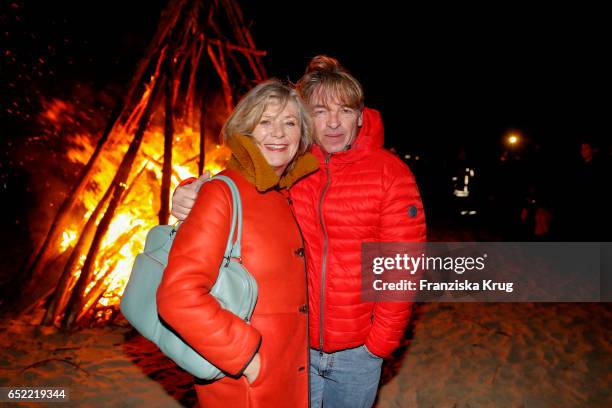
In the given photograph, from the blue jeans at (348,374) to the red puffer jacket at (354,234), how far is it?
59mm

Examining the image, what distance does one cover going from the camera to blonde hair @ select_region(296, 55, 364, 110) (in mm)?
1874

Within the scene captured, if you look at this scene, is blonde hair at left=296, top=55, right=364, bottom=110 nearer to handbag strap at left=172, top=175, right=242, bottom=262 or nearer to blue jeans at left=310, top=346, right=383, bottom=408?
handbag strap at left=172, top=175, right=242, bottom=262

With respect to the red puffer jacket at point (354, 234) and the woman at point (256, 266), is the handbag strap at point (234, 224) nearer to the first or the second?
the woman at point (256, 266)

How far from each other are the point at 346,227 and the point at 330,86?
2.36 ft

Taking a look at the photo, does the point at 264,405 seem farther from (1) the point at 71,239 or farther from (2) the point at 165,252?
(1) the point at 71,239

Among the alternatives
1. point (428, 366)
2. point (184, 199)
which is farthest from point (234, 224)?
point (428, 366)

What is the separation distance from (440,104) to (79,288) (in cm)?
1789

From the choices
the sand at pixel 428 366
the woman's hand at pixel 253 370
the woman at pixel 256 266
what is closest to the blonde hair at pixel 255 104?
the woman at pixel 256 266

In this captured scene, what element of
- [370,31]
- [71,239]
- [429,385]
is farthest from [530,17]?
[71,239]

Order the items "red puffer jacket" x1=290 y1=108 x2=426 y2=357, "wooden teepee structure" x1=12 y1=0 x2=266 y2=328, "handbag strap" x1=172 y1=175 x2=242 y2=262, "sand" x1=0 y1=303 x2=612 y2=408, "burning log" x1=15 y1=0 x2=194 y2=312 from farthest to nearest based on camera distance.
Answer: "burning log" x1=15 y1=0 x2=194 y2=312 → "wooden teepee structure" x1=12 y1=0 x2=266 y2=328 → "sand" x1=0 y1=303 x2=612 y2=408 → "red puffer jacket" x1=290 y1=108 x2=426 y2=357 → "handbag strap" x1=172 y1=175 x2=242 y2=262

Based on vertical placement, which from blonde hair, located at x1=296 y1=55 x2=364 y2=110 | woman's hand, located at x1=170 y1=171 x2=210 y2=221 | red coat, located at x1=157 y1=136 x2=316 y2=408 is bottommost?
red coat, located at x1=157 y1=136 x2=316 y2=408

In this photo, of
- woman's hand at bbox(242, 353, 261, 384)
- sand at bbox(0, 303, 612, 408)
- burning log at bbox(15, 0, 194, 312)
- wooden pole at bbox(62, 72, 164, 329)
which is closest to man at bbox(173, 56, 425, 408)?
woman's hand at bbox(242, 353, 261, 384)

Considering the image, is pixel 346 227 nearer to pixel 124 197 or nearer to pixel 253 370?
pixel 253 370

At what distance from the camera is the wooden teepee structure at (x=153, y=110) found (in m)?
4.29
